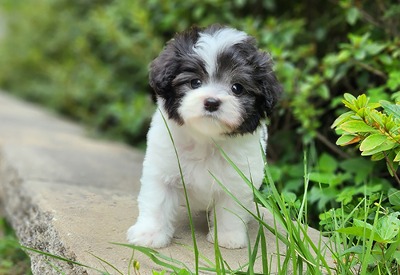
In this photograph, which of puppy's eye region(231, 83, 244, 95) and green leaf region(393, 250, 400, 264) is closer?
green leaf region(393, 250, 400, 264)

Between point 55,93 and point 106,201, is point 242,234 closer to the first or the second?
point 106,201

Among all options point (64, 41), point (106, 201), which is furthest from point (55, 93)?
point (106, 201)

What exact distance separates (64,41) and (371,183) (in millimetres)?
7891

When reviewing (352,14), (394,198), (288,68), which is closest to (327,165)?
(288,68)

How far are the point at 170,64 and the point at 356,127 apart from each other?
40.1 inches

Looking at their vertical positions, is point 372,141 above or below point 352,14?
below

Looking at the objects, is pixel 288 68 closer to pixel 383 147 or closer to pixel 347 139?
pixel 347 139

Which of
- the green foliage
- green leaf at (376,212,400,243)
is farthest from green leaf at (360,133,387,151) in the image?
green leaf at (376,212,400,243)

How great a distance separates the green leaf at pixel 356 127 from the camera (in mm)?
2914

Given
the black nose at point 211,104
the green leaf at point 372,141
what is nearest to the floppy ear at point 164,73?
the black nose at point 211,104

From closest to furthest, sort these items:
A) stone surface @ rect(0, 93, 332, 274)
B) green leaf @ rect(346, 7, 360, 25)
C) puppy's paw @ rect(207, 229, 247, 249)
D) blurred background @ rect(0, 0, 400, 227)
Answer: stone surface @ rect(0, 93, 332, 274)
puppy's paw @ rect(207, 229, 247, 249)
blurred background @ rect(0, 0, 400, 227)
green leaf @ rect(346, 7, 360, 25)

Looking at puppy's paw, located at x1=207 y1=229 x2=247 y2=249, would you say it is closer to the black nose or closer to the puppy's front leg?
the puppy's front leg

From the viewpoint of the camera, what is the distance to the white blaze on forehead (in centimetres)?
292

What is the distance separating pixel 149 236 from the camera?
3109 mm
